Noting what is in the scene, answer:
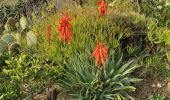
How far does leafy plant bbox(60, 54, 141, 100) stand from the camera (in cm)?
639

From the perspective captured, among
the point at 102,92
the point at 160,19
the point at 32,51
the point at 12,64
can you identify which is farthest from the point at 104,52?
the point at 160,19

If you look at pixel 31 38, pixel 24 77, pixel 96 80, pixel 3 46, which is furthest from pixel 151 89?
pixel 3 46

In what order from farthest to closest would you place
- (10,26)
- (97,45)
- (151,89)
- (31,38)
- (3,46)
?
(10,26), (3,46), (31,38), (151,89), (97,45)

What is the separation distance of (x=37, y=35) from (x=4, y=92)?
1687 millimetres

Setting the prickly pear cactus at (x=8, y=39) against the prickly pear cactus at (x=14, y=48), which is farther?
the prickly pear cactus at (x=8, y=39)

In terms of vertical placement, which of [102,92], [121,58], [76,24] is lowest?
[102,92]

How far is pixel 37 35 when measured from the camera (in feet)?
25.7

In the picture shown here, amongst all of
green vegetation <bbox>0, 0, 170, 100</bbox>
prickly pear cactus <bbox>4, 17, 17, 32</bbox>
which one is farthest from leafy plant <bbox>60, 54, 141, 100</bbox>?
prickly pear cactus <bbox>4, 17, 17, 32</bbox>

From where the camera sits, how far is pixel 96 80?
6363mm

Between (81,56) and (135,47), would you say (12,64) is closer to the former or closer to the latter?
(81,56)

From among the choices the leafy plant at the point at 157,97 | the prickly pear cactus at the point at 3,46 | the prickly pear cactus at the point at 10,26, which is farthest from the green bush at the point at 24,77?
the prickly pear cactus at the point at 10,26

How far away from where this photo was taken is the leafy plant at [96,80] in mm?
6395

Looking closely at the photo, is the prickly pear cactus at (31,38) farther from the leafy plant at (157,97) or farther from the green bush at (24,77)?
the leafy plant at (157,97)

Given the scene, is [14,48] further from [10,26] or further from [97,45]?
[97,45]
